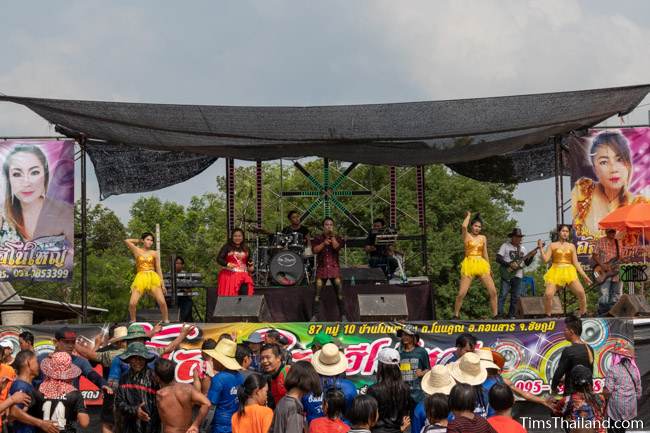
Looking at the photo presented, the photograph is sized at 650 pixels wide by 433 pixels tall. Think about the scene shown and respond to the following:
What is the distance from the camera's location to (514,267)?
51.8 ft

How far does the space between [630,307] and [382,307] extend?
344cm

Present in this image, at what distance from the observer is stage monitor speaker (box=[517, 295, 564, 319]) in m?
14.7

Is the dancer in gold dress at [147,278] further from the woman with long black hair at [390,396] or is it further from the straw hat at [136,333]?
the woman with long black hair at [390,396]

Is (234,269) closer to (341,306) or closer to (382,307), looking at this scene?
(341,306)

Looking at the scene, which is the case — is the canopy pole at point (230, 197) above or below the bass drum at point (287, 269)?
above

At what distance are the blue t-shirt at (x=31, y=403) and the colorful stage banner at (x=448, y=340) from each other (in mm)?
5307

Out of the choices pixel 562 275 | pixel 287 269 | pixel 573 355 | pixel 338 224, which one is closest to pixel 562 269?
pixel 562 275

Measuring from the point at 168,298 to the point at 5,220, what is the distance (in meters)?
2.89

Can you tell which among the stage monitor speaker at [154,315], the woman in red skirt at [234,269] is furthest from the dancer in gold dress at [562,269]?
the stage monitor speaker at [154,315]

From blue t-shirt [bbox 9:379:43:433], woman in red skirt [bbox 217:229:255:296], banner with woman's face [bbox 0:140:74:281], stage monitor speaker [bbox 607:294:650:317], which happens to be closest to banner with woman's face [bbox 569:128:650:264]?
stage monitor speaker [bbox 607:294:650:317]

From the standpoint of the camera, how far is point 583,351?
9.56 metres

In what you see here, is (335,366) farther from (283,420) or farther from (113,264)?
(113,264)

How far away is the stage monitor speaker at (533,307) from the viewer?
48.3 feet

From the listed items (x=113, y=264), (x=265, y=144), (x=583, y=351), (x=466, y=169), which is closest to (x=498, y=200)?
(x=113, y=264)
